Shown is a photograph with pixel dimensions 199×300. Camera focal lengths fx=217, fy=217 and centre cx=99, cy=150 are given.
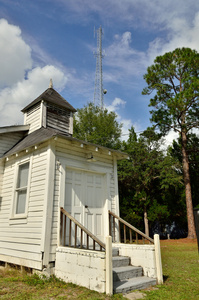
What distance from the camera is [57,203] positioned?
18.4ft

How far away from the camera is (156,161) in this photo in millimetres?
15742

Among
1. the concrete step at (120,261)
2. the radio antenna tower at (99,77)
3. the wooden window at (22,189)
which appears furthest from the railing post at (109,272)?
the radio antenna tower at (99,77)

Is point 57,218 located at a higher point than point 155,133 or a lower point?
lower

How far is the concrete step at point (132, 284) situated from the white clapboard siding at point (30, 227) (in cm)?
197

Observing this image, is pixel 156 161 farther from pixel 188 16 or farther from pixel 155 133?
pixel 188 16

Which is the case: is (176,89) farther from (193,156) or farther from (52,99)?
(52,99)

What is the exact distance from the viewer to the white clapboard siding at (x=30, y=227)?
5445mm

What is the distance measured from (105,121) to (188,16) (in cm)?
1711

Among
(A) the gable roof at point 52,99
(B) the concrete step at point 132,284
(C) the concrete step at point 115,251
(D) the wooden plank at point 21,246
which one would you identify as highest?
(A) the gable roof at point 52,99

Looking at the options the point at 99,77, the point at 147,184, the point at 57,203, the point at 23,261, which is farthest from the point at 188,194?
the point at 99,77

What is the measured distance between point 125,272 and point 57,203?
2272 millimetres

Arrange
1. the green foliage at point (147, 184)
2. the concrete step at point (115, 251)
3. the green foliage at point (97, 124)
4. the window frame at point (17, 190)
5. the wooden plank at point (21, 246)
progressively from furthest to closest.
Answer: the green foliage at point (97, 124) < the green foliage at point (147, 184) < the window frame at point (17, 190) < the concrete step at point (115, 251) < the wooden plank at point (21, 246)

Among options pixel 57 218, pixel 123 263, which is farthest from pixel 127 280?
pixel 57 218

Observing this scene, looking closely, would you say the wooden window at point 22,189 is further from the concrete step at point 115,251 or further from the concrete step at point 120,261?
the concrete step at point 120,261
